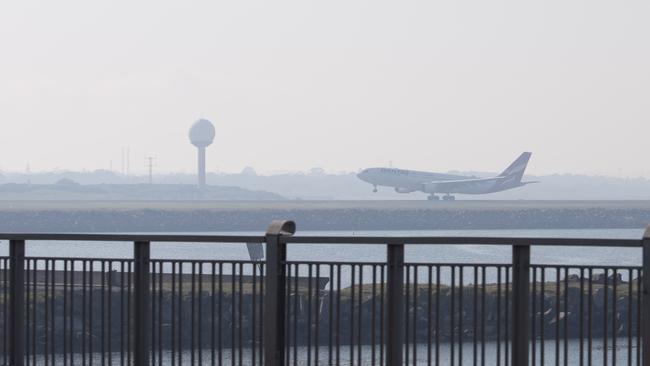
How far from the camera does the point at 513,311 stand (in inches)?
399

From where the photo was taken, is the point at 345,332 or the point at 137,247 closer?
the point at 137,247

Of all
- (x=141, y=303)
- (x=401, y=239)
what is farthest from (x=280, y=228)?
(x=141, y=303)

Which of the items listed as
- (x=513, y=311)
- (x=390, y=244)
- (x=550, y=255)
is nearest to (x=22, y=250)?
(x=390, y=244)

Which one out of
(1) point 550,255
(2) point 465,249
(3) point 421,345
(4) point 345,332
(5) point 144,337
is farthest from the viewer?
(2) point 465,249

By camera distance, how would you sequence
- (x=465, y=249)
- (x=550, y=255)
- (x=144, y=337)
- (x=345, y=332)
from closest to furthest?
(x=144, y=337) < (x=345, y=332) < (x=550, y=255) < (x=465, y=249)

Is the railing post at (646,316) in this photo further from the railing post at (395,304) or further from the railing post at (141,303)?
the railing post at (141,303)

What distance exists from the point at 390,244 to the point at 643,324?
2161 millimetres

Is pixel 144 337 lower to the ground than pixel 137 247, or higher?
lower

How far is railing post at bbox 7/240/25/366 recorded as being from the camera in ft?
37.0

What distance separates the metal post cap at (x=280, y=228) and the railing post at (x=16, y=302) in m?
2.47

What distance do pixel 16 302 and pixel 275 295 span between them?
100 inches

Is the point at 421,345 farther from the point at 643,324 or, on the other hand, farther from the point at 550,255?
the point at 550,255

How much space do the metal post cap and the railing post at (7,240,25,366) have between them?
2.47 metres

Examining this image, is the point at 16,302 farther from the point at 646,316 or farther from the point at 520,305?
the point at 646,316
